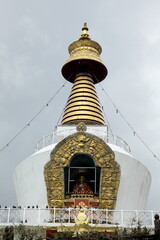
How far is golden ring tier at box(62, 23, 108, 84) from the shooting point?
65.1 feet

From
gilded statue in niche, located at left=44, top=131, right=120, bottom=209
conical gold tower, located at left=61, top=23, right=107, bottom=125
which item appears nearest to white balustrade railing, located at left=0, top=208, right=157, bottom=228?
gilded statue in niche, located at left=44, top=131, right=120, bottom=209

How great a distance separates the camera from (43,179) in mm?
14266

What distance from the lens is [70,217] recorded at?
41.0 feet

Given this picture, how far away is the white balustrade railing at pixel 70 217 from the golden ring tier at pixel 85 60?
9320 mm

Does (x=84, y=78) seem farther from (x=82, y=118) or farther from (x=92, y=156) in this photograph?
(x=92, y=156)

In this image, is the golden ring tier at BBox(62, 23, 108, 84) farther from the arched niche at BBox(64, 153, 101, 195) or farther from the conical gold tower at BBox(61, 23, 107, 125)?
the arched niche at BBox(64, 153, 101, 195)

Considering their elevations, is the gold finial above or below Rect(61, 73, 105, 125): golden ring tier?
above

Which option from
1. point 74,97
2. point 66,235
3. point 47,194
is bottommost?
point 66,235

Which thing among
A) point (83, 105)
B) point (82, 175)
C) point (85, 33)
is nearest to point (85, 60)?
point (85, 33)

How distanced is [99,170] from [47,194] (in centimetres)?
230

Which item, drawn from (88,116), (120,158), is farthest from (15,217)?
(88,116)

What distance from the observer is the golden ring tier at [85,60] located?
19.8 meters

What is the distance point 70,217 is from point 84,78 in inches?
366

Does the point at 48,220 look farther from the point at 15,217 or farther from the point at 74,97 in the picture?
the point at 74,97
